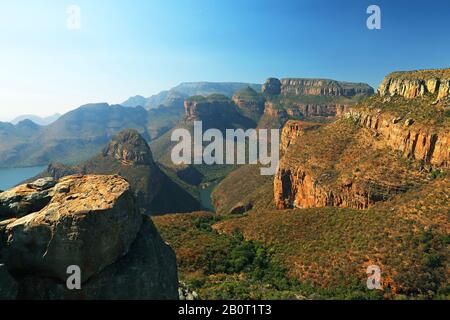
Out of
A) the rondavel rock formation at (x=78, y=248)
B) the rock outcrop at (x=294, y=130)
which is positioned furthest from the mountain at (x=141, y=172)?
the rondavel rock formation at (x=78, y=248)

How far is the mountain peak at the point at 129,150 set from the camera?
474 ft

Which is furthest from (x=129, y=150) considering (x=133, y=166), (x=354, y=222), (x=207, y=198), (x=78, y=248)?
(x=78, y=248)

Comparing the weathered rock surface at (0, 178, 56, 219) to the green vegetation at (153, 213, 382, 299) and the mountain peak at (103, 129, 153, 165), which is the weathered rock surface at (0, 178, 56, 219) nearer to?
the green vegetation at (153, 213, 382, 299)

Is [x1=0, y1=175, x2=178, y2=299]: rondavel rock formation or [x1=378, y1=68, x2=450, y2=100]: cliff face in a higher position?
[x1=378, y1=68, x2=450, y2=100]: cliff face

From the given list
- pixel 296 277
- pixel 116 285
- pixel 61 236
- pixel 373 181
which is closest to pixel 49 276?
pixel 61 236

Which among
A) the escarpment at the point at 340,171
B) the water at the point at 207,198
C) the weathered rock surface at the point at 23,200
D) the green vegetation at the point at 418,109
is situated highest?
the green vegetation at the point at 418,109

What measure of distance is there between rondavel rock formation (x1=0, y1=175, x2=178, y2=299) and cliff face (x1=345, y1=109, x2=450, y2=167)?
171 ft

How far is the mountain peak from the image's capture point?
144 m

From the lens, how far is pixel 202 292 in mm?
34250

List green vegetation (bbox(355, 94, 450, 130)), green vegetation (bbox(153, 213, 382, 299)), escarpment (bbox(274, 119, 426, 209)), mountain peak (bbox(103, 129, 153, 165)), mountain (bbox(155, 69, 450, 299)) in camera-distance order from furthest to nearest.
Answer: mountain peak (bbox(103, 129, 153, 165)) → escarpment (bbox(274, 119, 426, 209)) → green vegetation (bbox(355, 94, 450, 130)) → mountain (bbox(155, 69, 450, 299)) → green vegetation (bbox(153, 213, 382, 299))

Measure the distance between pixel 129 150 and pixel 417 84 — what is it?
11672 centimetres

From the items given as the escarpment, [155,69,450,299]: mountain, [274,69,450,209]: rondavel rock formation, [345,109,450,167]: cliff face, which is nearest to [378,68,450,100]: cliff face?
[274,69,450,209]: rondavel rock formation

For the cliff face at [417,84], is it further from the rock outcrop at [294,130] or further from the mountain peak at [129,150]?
the mountain peak at [129,150]
